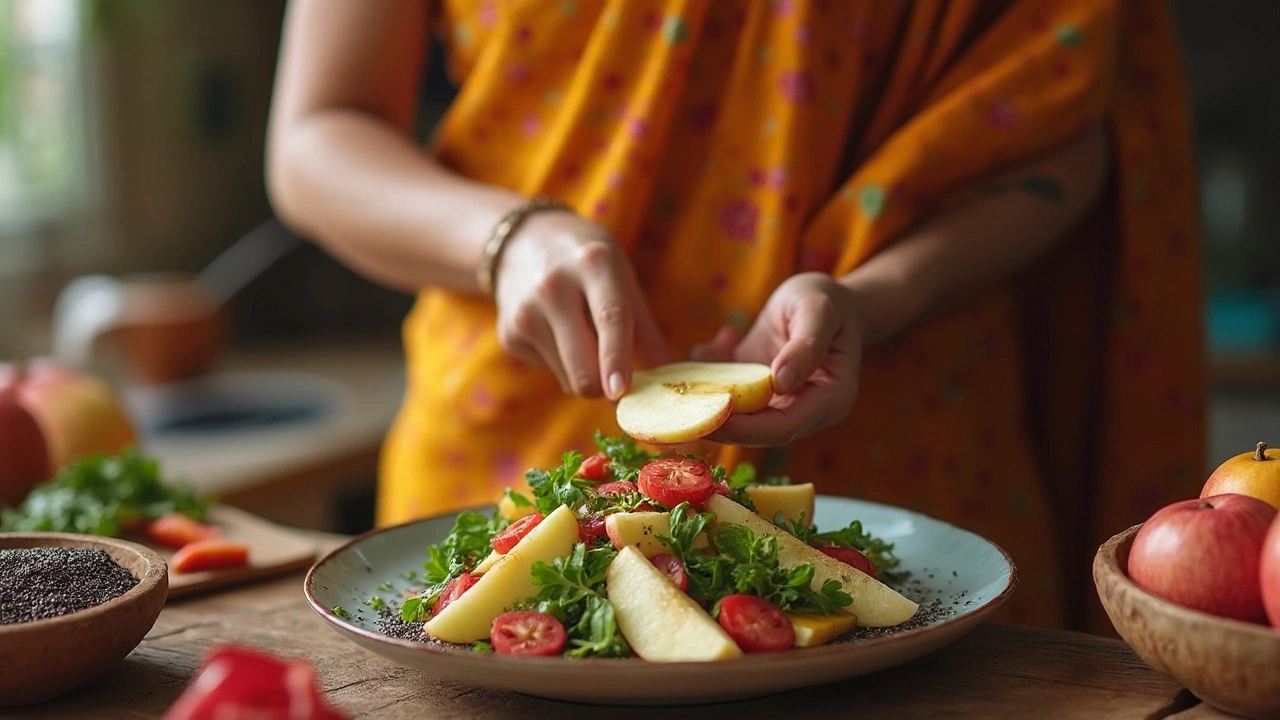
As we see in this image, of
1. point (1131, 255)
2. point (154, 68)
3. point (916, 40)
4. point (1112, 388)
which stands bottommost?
point (1112, 388)

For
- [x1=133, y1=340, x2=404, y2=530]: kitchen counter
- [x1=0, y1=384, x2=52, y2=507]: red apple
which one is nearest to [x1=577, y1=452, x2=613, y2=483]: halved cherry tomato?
[x1=0, y1=384, x2=52, y2=507]: red apple

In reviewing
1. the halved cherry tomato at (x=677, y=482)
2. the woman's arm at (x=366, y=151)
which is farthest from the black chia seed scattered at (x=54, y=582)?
the woman's arm at (x=366, y=151)

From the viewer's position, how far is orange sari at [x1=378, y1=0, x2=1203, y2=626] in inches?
49.2

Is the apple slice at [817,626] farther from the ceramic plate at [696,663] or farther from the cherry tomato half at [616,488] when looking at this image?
the cherry tomato half at [616,488]

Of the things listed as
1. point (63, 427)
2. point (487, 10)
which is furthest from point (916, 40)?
point (63, 427)

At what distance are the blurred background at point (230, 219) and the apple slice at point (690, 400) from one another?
1.59 meters

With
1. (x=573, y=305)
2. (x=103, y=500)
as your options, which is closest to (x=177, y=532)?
(x=103, y=500)

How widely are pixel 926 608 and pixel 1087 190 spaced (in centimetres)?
64

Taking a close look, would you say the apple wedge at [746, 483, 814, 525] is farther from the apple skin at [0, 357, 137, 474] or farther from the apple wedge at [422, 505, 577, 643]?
the apple skin at [0, 357, 137, 474]

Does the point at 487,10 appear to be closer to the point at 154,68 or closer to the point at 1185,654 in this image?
the point at 1185,654

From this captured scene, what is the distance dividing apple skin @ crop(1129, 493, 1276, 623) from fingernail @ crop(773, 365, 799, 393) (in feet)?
0.98

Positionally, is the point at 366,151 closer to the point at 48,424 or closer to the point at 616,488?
the point at 48,424

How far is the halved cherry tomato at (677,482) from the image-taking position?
0.83 m

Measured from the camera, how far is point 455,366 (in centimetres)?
138
